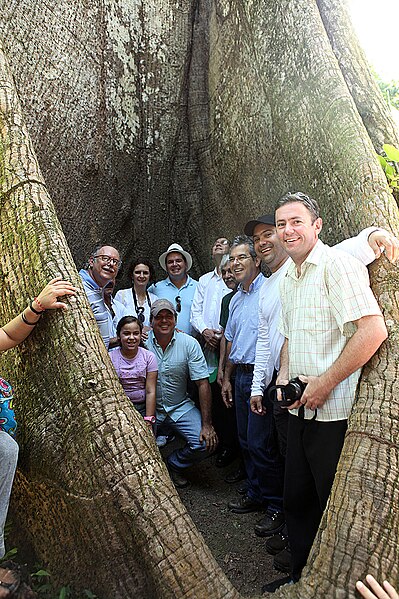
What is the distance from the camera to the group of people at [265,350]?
10.1ft

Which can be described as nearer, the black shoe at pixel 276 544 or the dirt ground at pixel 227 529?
the dirt ground at pixel 227 529

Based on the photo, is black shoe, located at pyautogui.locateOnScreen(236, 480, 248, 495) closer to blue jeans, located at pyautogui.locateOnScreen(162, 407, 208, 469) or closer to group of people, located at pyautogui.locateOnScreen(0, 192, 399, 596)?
group of people, located at pyautogui.locateOnScreen(0, 192, 399, 596)

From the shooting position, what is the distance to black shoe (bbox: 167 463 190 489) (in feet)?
16.8

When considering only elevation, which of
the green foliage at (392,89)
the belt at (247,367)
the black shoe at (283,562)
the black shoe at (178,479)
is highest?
the green foliage at (392,89)

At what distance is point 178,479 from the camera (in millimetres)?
5168

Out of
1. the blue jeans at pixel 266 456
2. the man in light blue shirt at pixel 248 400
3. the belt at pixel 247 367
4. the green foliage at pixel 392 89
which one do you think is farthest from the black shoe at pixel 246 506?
the green foliage at pixel 392 89

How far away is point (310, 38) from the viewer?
519 cm

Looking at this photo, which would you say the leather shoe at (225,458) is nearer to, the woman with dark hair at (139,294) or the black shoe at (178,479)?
the black shoe at (178,479)

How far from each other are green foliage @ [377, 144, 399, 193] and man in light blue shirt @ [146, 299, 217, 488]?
7.45 ft

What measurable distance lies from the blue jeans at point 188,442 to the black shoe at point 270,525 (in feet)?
3.49

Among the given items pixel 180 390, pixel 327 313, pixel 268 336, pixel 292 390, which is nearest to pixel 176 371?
pixel 180 390

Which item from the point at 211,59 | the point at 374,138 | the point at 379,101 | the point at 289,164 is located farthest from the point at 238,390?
the point at 211,59

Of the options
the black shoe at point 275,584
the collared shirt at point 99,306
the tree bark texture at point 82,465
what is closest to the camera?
the tree bark texture at point 82,465

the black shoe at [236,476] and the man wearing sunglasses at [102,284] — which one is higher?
the man wearing sunglasses at [102,284]
